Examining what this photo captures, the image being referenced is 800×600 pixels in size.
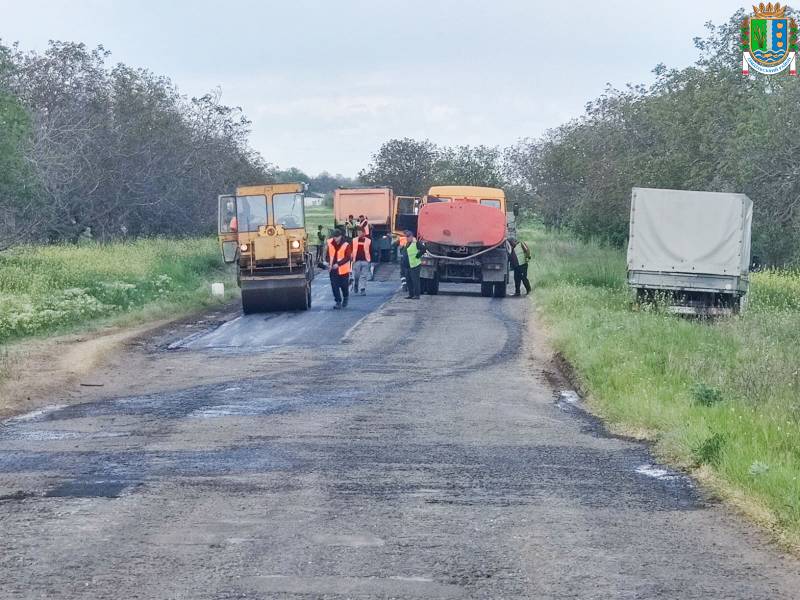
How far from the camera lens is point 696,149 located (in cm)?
3825

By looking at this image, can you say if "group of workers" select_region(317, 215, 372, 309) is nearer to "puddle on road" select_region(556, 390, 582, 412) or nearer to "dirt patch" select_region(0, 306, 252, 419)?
"dirt patch" select_region(0, 306, 252, 419)

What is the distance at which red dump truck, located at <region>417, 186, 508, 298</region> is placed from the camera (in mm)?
30875

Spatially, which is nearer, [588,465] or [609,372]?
[588,465]

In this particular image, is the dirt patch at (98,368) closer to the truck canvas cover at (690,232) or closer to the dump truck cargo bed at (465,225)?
the truck canvas cover at (690,232)

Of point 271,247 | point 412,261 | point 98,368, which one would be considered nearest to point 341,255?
point 271,247

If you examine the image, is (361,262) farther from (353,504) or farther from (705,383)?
(353,504)

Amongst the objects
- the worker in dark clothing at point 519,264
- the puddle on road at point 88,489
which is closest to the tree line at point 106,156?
the worker in dark clothing at point 519,264

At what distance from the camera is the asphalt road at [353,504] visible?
642 centimetres

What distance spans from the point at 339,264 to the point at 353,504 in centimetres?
1781

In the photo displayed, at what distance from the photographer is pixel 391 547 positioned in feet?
23.3

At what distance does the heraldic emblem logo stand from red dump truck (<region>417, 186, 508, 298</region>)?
916 cm

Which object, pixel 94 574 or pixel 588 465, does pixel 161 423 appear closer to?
pixel 588 465

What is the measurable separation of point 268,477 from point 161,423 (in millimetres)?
3308

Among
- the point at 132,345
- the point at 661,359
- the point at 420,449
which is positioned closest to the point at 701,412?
the point at 420,449
